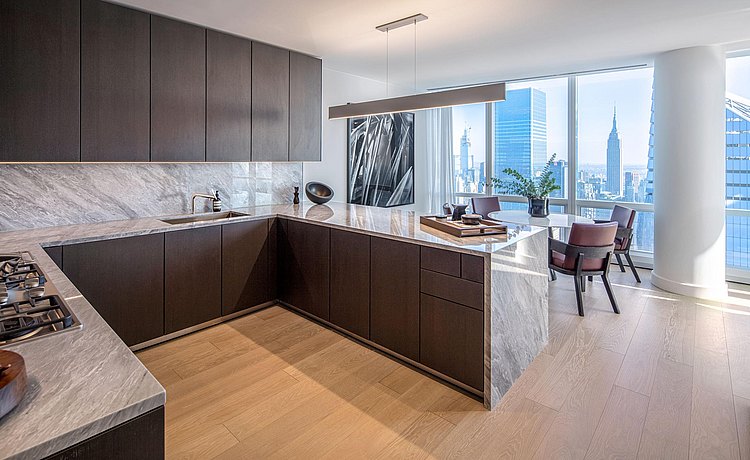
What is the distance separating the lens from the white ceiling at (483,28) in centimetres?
304

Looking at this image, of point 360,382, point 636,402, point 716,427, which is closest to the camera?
point 716,427

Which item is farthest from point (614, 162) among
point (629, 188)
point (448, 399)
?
point (448, 399)

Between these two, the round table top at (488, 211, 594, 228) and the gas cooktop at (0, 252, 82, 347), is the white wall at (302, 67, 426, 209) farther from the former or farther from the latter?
the gas cooktop at (0, 252, 82, 347)

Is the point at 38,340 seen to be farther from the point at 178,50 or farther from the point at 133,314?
the point at 178,50

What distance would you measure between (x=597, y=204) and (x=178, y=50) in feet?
17.5

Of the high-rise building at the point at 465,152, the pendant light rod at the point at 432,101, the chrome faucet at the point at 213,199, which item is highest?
the high-rise building at the point at 465,152

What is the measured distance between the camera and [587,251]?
3.77 metres

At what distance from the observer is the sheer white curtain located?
673 centimetres

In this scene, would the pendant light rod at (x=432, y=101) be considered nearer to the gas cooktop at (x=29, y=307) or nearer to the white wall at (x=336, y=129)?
the white wall at (x=336, y=129)

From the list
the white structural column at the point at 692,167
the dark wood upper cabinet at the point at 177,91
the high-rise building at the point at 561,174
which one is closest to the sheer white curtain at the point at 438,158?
the high-rise building at the point at 561,174

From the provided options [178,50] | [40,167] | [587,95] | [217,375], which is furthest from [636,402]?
[587,95]

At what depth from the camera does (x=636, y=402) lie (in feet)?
7.98

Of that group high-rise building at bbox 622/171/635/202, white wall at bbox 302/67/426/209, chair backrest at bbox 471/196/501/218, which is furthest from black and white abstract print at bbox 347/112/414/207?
high-rise building at bbox 622/171/635/202

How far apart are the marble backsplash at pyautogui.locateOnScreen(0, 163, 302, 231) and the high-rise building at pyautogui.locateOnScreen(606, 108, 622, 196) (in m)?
4.42
